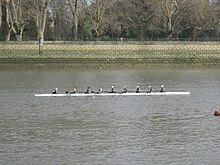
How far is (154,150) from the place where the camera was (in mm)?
20703

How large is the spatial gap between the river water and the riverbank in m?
13.1

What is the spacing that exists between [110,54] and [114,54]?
43 centimetres

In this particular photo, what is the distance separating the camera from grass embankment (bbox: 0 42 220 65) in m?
56.1

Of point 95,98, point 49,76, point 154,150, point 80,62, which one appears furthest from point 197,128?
point 80,62

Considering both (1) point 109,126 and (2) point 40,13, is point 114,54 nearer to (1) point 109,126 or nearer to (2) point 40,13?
(2) point 40,13

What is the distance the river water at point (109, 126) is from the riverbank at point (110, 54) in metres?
13.1

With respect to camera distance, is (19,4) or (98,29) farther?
(98,29)

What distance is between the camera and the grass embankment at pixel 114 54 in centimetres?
5606

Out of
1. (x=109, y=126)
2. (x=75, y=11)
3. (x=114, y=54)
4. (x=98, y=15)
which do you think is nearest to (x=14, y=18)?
(x=75, y=11)

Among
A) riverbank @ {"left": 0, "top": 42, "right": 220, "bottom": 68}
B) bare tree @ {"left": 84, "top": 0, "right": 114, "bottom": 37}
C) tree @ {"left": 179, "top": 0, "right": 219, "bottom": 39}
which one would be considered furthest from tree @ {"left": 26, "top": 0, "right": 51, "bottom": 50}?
tree @ {"left": 179, "top": 0, "right": 219, "bottom": 39}

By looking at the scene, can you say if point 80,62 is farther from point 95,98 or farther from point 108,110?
point 108,110

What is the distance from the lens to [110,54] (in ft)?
192

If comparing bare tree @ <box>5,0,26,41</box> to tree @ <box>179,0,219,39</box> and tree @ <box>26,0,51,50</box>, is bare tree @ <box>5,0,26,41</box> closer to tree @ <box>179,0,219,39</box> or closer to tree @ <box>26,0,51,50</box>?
tree @ <box>26,0,51,50</box>

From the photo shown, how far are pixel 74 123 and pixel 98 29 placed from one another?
141 ft
